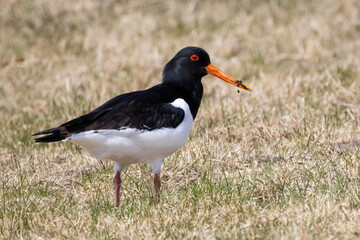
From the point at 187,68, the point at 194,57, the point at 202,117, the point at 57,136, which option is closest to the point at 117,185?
the point at 57,136

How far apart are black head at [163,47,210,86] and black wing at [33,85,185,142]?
18.7 inches

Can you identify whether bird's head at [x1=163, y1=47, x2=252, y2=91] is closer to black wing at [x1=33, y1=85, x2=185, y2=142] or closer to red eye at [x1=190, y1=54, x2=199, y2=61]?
red eye at [x1=190, y1=54, x2=199, y2=61]

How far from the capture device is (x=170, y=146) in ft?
17.9

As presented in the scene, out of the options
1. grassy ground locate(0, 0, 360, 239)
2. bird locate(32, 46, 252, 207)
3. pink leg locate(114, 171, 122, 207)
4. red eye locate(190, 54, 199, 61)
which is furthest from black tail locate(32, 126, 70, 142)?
red eye locate(190, 54, 199, 61)

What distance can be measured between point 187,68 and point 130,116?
3.45ft

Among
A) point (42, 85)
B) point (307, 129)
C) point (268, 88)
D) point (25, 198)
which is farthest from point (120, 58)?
point (25, 198)

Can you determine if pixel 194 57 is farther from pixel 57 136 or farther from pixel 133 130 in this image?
pixel 57 136

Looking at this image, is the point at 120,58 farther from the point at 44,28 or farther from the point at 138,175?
the point at 138,175

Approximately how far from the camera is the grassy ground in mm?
4914

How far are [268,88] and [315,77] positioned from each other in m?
0.64

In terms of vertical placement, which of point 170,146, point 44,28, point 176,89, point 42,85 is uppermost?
point 44,28

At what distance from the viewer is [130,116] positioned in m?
Answer: 5.40

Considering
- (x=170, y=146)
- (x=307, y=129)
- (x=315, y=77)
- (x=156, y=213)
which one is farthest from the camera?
(x=315, y=77)

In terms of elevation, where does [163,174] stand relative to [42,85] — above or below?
below
